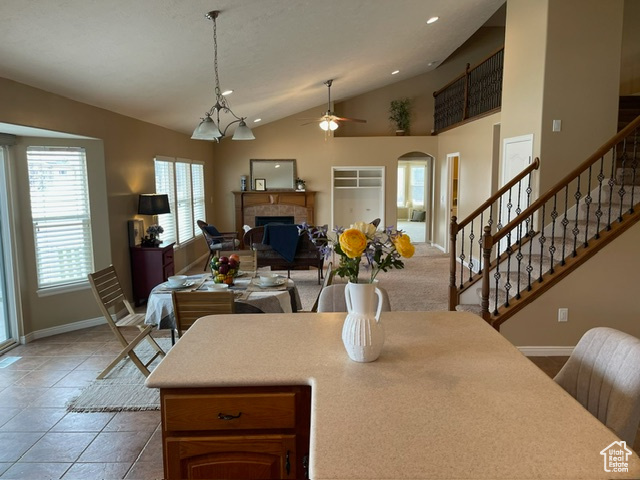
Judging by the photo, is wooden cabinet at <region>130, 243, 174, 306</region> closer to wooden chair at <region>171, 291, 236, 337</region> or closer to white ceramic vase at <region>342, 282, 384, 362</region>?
wooden chair at <region>171, 291, 236, 337</region>

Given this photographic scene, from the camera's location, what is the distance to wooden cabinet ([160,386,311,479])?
66.6 inches

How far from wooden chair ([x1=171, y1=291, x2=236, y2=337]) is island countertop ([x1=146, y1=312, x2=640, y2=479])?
0.98 meters

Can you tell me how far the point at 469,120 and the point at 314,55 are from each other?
3483 millimetres

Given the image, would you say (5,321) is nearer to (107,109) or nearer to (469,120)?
(107,109)

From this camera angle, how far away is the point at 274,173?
10.9 metres

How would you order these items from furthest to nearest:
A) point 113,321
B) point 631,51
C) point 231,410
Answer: point 631,51 < point 113,321 < point 231,410

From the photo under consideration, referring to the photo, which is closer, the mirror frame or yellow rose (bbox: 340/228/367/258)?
yellow rose (bbox: 340/228/367/258)

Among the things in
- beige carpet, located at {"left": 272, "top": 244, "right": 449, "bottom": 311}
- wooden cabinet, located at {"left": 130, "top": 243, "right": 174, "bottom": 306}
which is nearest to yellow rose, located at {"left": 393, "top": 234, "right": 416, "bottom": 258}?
beige carpet, located at {"left": 272, "top": 244, "right": 449, "bottom": 311}

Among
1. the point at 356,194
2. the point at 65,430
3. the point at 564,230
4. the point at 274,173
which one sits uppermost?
the point at 274,173

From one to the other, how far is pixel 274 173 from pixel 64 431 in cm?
835

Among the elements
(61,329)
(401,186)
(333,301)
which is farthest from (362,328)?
(401,186)

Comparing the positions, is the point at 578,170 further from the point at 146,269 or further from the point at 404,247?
the point at 146,269

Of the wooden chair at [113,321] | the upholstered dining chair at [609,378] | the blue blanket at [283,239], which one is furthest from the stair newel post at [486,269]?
the blue blanket at [283,239]

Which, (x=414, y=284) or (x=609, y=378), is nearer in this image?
(x=609, y=378)
